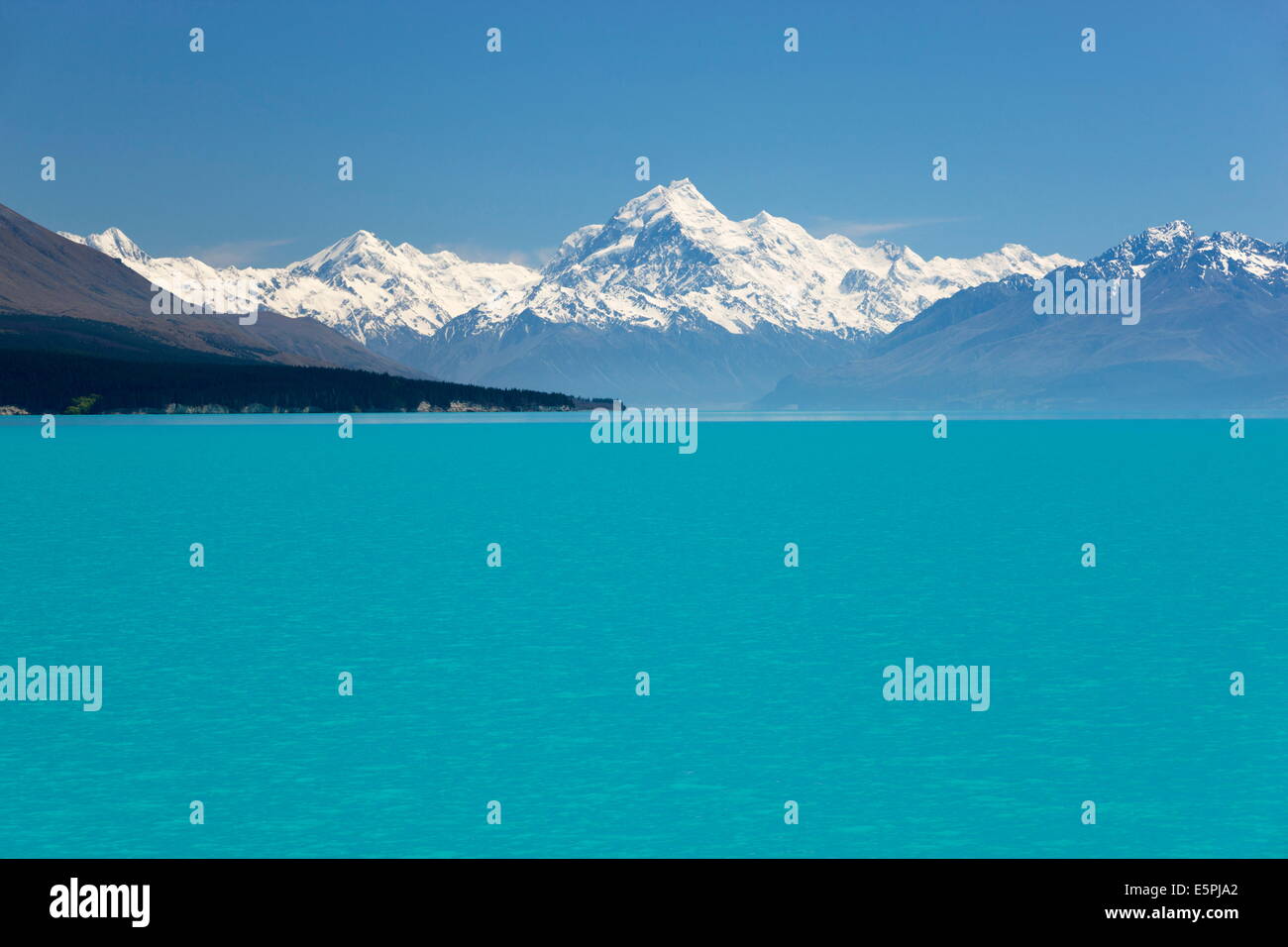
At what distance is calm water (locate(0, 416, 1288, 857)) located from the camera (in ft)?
105

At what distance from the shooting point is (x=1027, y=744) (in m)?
38.8

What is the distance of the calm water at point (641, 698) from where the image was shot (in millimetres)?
32062

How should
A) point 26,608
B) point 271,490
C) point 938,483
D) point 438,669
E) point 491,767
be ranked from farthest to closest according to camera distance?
point 938,483 → point 271,490 → point 26,608 → point 438,669 → point 491,767

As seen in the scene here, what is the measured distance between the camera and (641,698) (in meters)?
45.0
